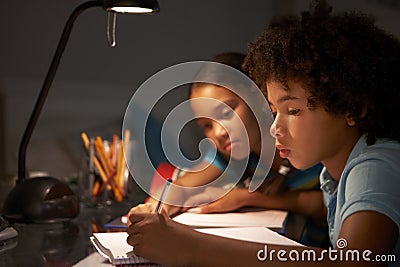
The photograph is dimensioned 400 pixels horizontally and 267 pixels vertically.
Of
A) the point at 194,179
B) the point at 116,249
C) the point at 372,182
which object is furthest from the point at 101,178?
the point at 372,182

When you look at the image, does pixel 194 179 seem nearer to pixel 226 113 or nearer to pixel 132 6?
pixel 226 113

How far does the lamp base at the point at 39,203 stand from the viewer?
1.35 m

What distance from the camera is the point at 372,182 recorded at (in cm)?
94

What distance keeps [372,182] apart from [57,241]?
60cm

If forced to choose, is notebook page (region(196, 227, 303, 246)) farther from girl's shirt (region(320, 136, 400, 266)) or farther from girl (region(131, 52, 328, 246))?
girl (region(131, 52, 328, 246))

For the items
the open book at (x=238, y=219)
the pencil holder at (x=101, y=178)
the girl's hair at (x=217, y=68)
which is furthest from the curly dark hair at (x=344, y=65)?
the pencil holder at (x=101, y=178)

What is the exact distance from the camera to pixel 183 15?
2.10m

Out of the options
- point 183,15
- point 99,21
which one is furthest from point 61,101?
point 183,15

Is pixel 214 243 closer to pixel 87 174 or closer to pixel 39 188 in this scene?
pixel 39 188

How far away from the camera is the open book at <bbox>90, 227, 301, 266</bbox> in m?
1.01

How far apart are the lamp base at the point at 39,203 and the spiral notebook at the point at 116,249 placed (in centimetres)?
24

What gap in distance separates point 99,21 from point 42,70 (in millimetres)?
222

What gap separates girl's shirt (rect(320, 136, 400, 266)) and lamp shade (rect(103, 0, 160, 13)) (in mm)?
495

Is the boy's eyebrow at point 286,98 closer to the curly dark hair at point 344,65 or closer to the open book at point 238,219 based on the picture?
the curly dark hair at point 344,65
